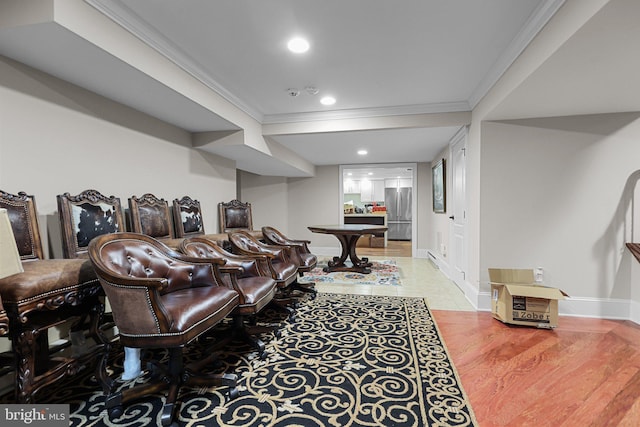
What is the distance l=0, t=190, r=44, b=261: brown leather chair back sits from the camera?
5.31 ft

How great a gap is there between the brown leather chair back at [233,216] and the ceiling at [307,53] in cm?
121

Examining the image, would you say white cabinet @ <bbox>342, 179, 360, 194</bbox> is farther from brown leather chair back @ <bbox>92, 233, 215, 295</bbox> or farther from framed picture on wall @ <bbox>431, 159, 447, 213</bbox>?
brown leather chair back @ <bbox>92, 233, 215, 295</bbox>

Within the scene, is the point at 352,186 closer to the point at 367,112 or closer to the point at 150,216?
the point at 367,112

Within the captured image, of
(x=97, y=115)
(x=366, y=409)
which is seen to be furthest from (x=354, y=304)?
(x=97, y=115)

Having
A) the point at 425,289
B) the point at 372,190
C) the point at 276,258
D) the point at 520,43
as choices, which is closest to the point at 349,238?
the point at 425,289

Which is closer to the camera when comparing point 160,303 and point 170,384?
point 160,303

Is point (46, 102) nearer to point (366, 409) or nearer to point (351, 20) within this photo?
point (351, 20)

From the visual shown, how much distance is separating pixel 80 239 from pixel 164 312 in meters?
1.19

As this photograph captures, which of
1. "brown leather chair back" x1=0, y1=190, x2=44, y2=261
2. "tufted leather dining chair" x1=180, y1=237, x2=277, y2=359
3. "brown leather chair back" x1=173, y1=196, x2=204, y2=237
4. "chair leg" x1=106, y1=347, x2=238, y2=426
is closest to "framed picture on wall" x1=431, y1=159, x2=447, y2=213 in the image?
"tufted leather dining chair" x1=180, y1=237, x2=277, y2=359

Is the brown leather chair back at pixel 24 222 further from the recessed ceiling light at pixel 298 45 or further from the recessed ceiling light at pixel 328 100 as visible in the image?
the recessed ceiling light at pixel 328 100

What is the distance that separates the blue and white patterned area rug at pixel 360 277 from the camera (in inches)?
161

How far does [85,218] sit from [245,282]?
126 centimetres

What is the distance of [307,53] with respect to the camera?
2.27 metres

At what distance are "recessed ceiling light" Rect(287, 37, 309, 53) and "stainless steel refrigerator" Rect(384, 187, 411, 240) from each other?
8092 mm
